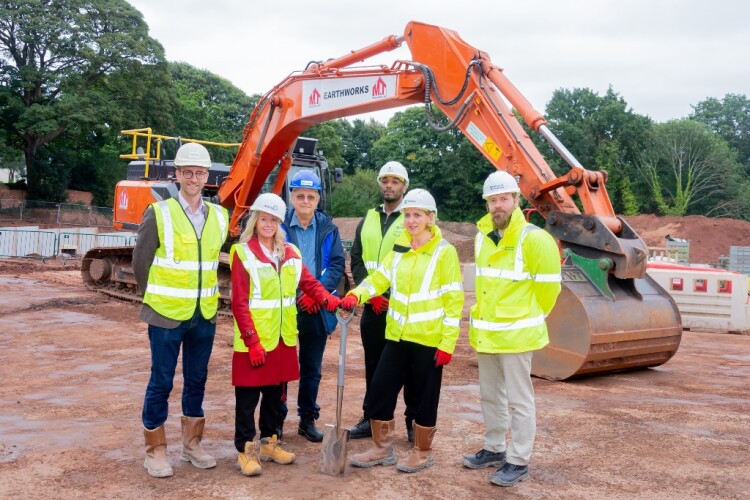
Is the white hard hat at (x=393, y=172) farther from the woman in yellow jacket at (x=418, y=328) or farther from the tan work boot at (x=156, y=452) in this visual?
the tan work boot at (x=156, y=452)

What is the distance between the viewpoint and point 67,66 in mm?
34969

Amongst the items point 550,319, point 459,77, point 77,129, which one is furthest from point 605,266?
point 77,129

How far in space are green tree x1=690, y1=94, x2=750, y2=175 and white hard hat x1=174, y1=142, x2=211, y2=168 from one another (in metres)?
68.8

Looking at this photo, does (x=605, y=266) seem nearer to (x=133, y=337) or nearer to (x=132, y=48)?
(x=133, y=337)

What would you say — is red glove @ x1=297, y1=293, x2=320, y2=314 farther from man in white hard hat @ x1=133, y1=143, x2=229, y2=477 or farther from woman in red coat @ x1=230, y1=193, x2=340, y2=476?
man in white hard hat @ x1=133, y1=143, x2=229, y2=477

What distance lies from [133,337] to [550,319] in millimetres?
5692

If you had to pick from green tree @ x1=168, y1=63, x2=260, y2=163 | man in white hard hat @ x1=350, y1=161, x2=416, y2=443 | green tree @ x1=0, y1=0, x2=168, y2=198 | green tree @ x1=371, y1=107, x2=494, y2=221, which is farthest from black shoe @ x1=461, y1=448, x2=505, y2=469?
green tree @ x1=371, y1=107, x2=494, y2=221

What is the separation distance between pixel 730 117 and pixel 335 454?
73945mm

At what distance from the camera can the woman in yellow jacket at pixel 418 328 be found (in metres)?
4.70

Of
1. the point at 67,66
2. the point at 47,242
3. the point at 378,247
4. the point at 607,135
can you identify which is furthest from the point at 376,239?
the point at 607,135

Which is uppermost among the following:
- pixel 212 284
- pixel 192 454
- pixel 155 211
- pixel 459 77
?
pixel 459 77

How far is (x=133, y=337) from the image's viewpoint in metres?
9.90

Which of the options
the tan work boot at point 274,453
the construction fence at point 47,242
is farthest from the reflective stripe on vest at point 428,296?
the construction fence at point 47,242

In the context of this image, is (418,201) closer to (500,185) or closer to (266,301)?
(500,185)
